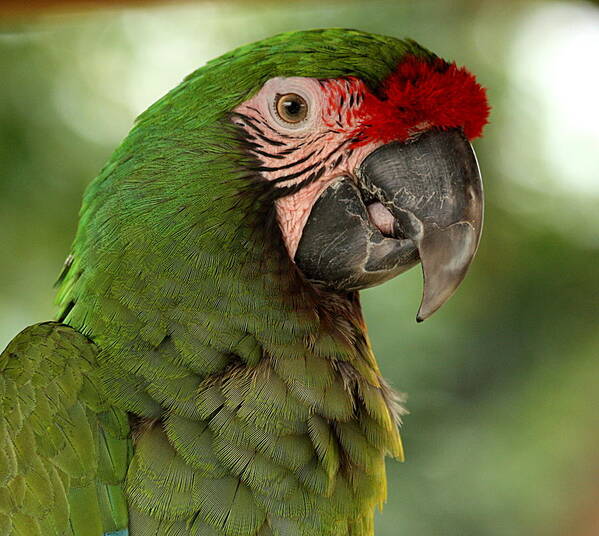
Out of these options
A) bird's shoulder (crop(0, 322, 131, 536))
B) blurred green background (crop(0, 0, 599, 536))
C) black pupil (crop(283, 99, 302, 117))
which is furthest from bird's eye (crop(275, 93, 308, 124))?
blurred green background (crop(0, 0, 599, 536))

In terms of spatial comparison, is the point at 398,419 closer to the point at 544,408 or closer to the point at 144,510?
the point at 144,510

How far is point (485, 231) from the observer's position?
131 inches

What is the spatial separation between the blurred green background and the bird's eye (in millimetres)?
1858

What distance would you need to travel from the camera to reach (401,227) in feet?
3.73

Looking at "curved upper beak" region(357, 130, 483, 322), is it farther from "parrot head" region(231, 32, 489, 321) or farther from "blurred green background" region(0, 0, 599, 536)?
"blurred green background" region(0, 0, 599, 536)

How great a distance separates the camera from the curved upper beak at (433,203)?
112cm

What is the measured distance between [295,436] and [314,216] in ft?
1.15

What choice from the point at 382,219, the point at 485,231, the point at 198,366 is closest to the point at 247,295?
the point at 198,366

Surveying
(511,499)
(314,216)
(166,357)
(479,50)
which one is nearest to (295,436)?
(166,357)

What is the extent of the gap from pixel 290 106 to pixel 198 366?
443 mm

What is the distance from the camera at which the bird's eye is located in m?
1.18

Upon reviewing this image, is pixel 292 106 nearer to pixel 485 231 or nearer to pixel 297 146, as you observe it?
pixel 297 146

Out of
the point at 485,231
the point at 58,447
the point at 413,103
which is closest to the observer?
the point at 58,447

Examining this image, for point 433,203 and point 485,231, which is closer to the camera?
point 433,203
